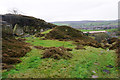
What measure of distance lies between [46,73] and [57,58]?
14.2 feet

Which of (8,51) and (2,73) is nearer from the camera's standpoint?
(2,73)

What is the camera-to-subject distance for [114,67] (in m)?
11.2

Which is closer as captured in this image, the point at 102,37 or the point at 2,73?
the point at 2,73

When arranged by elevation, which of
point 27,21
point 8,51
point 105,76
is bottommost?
point 105,76

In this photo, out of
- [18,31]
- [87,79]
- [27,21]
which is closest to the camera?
[87,79]

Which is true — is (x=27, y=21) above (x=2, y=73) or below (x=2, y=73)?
above

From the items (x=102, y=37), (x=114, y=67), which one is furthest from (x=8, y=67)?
(x=102, y=37)

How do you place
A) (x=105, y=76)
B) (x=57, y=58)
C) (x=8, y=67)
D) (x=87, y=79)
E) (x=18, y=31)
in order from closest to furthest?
(x=87, y=79)
(x=105, y=76)
(x=8, y=67)
(x=57, y=58)
(x=18, y=31)

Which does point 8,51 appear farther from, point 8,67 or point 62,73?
point 62,73

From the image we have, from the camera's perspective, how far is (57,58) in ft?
43.9

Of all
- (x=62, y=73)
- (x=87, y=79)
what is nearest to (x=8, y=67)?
(x=62, y=73)

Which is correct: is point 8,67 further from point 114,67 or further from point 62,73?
point 114,67

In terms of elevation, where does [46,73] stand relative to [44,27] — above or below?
below

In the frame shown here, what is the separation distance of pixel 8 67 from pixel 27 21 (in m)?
44.0
